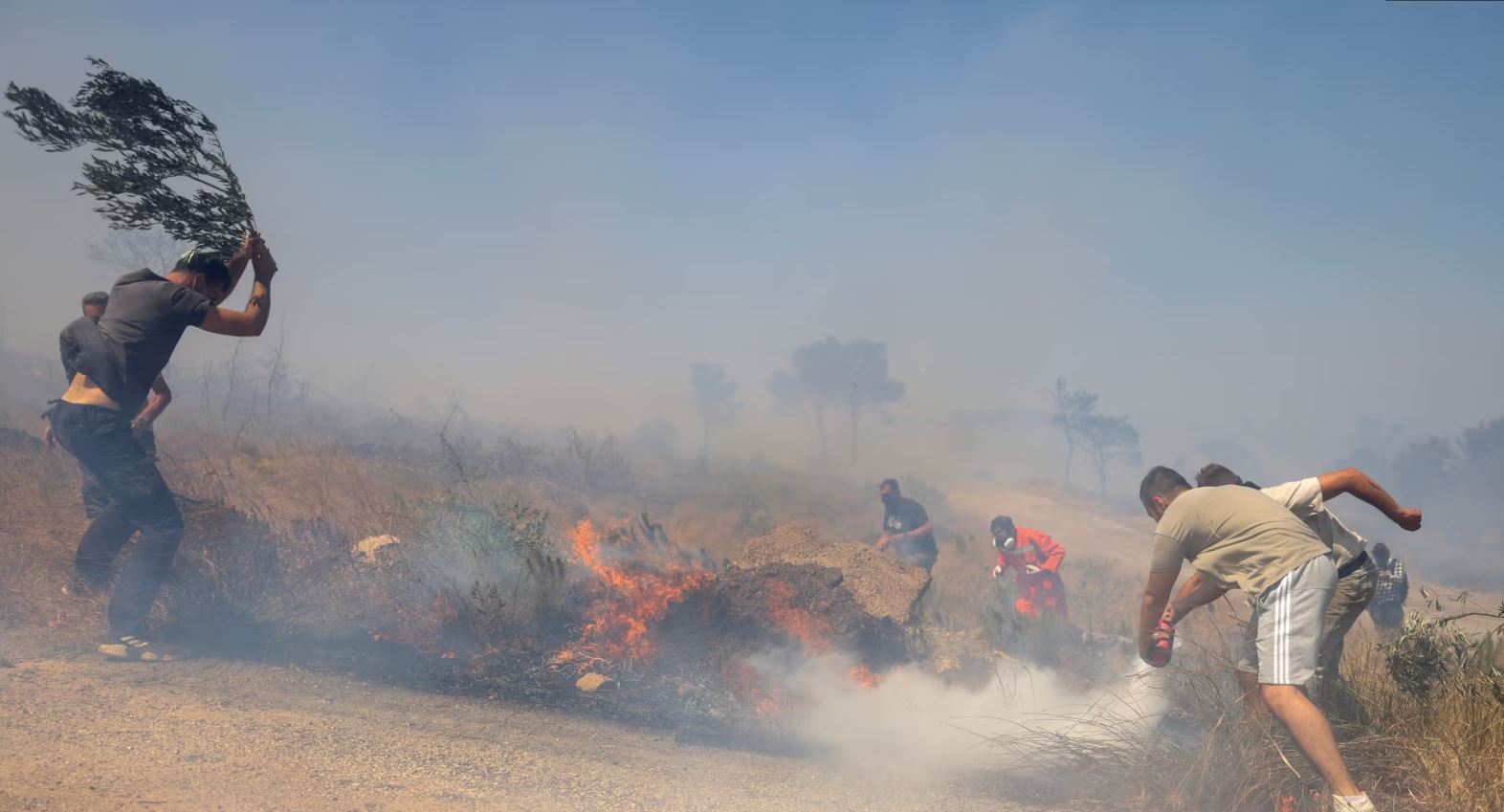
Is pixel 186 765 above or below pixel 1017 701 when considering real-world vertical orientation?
above

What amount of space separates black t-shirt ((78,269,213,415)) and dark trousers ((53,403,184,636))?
174 millimetres

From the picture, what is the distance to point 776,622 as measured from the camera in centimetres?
607

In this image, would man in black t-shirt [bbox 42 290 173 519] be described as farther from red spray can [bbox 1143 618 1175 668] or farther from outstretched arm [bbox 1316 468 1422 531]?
outstretched arm [bbox 1316 468 1422 531]

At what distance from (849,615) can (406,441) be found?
48.5 feet

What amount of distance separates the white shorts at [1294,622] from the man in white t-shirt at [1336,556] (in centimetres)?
34

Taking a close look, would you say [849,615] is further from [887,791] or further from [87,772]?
[87,772]

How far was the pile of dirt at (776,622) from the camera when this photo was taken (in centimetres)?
577

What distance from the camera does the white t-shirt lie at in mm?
3971

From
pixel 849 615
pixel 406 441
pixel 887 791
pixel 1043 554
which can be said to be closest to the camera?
pixel 887 791

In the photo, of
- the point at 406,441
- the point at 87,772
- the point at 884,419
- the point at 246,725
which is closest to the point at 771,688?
the point at 246,725

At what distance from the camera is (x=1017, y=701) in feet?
18.5

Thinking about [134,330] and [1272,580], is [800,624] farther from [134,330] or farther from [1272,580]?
[134,330]

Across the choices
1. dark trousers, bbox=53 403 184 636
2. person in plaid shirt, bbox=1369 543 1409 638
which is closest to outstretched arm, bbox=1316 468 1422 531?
person in plaid shirt, bbox=1369 543 1409 638

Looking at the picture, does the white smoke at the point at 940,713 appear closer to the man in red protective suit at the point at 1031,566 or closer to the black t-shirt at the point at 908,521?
the man in red protective suit at the point at 1031,566
